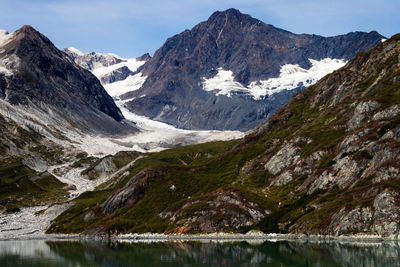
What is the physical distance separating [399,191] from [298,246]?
3080 centimetres

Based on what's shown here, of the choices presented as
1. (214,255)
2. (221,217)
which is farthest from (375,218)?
(221,217)

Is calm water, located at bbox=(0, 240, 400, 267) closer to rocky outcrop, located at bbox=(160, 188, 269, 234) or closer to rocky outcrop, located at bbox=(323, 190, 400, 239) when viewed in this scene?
rocky outcrop, located at bbox=(323, 190, 400, 239)

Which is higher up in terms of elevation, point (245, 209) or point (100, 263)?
point (245, 209)

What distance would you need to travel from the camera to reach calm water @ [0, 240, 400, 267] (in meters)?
117

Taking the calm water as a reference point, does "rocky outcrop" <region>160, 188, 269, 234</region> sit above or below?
above

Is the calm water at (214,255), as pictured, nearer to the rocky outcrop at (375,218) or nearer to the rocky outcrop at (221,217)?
the rocky outcrop at (375,218)

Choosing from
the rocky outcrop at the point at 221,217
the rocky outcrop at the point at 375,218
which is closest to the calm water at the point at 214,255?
the rocky outcrop at the point at 375,218

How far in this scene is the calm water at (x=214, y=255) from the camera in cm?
11700

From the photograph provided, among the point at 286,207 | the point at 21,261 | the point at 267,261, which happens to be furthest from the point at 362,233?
the point at 21,261

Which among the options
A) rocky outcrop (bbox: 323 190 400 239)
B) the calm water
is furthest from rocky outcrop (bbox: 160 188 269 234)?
rocky outcrop (bbox: 323 190 400 239)

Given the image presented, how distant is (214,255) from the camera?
5438 inches

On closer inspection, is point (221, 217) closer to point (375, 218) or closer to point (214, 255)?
point (214, 255)

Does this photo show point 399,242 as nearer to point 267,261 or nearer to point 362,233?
point 362,233

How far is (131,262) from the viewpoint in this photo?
448 ft
